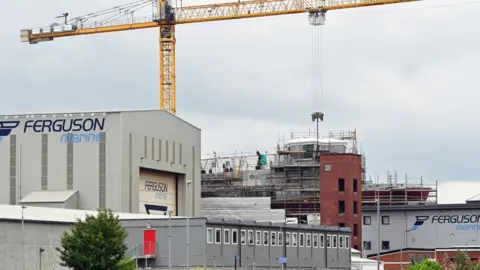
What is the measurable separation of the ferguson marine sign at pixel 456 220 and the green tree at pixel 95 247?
80677 mm

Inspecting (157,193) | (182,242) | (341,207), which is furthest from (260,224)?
(341,207)

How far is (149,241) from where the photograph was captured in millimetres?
102250

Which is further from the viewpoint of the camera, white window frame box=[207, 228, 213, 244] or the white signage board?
the white signage board

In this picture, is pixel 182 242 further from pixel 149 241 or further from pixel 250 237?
pixel 250 237

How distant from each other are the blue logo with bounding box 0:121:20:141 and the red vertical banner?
117ft

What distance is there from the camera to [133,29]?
193m

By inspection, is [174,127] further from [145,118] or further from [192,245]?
[192,245]

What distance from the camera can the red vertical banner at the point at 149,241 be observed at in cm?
10175

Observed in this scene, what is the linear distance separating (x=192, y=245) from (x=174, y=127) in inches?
1592

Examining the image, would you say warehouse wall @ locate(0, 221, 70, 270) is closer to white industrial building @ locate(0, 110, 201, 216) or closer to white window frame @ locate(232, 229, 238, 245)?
white window frame @ locate(232, 229, 238, 245)

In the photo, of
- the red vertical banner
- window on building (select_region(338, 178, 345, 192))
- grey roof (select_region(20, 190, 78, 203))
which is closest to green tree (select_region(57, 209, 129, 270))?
the red vertical banner

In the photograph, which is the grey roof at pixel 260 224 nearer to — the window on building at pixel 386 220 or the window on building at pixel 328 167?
the window on building at pixel 328 167

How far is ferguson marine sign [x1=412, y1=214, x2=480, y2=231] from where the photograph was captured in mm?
155750

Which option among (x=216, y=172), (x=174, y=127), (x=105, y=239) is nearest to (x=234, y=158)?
(x=216, y=172)
